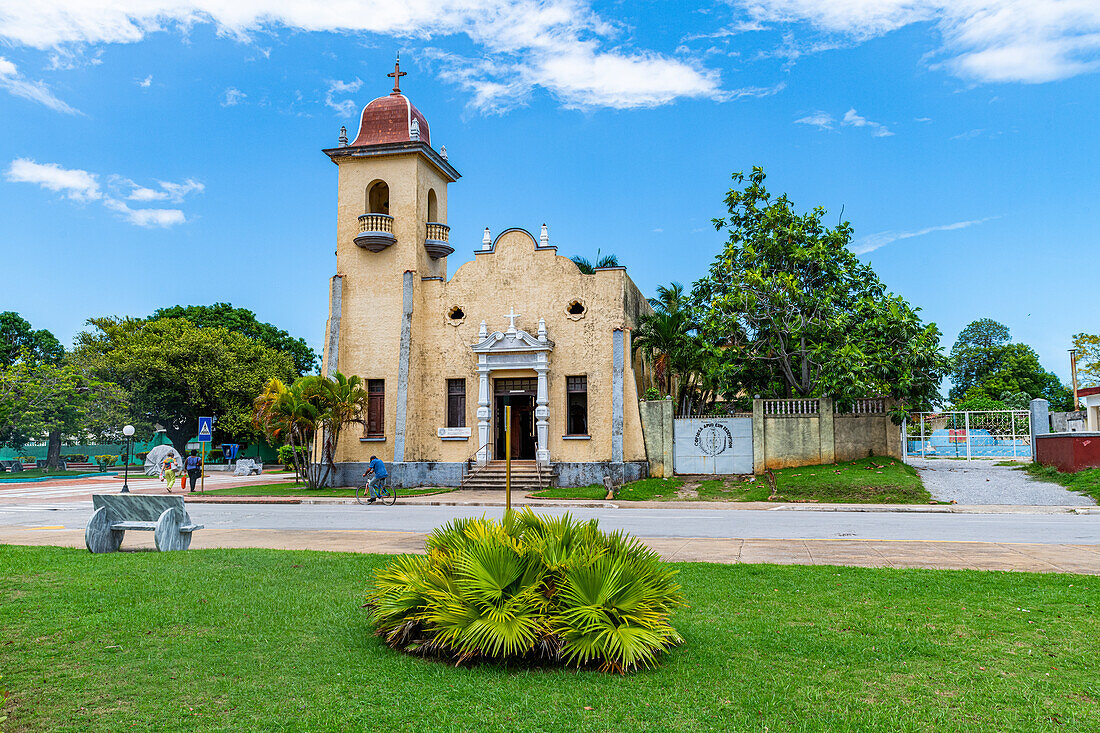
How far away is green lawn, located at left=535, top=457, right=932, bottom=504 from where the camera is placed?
21656 mm

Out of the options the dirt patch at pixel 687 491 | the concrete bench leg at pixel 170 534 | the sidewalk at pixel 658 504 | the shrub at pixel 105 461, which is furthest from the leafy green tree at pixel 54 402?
the concrete bench leg at pixel 170 534

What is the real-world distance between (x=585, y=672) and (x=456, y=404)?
79.1 feet

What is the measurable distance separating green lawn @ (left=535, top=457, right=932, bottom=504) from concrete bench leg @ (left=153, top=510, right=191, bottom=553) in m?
13.6

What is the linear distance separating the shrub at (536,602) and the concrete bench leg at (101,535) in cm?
708

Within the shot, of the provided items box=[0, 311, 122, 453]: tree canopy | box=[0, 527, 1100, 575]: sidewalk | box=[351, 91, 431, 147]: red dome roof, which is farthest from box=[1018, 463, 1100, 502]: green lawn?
box=[0, 311, 122, 453]: tree canopy

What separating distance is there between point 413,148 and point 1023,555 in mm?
24611

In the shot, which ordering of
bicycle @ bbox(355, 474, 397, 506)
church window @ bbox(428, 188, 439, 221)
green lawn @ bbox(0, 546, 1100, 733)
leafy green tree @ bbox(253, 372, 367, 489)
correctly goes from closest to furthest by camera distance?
1. green lawn @ bbox(0, 546, 1100, 733)
2. bicycle @ bbox(355, 474, 397, 506)
3. leafy green tree @ bbox(253, 372, 367, 489)
4. church window @ bbox(428, 188, 439, 221)

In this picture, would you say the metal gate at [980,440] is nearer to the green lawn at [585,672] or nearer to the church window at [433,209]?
the church window at [433,209]

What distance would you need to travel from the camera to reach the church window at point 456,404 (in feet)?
94.7

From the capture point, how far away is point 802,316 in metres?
26.0

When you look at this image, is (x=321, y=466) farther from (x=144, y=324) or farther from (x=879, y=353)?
(x=144, y=324)

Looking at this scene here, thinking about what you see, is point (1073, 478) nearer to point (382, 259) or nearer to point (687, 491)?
point (687, 491)

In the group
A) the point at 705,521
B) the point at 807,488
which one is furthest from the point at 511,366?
the point at 705,521

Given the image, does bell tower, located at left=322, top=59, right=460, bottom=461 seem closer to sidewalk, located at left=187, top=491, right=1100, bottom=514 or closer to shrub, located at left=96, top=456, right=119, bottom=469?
sidewalk, located at left=187, top=491, right=1100, bottom=514
